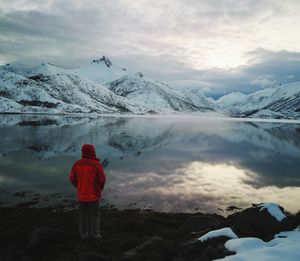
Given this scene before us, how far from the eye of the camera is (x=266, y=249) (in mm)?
9570

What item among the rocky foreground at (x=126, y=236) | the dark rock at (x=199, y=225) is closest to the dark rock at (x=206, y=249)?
the rocky foreground at (x=126, y=236)

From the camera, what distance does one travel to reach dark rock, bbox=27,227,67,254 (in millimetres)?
11055

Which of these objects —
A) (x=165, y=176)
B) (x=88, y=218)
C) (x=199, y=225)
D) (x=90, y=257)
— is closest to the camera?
(x=90, y=257)

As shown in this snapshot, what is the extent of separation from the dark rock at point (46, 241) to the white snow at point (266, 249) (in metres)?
5.24

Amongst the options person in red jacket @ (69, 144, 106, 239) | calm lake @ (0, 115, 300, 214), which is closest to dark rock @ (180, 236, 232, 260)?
person in red jacket @ (69, 144, 106, 239)

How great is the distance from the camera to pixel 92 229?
12.1 meters

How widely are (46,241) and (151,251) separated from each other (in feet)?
11.1

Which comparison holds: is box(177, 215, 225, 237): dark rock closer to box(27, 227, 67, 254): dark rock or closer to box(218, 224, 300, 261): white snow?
box(218, 224, 300, 261): white snow

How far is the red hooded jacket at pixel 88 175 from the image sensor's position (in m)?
11.5

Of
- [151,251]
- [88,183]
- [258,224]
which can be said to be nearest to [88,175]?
[88,183]

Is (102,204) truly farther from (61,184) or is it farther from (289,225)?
(289,225)

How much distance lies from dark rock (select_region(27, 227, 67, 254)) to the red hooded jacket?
1395 mm

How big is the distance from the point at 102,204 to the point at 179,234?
21.8 feet

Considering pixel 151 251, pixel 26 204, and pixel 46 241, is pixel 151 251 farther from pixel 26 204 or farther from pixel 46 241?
pixel 26 204
